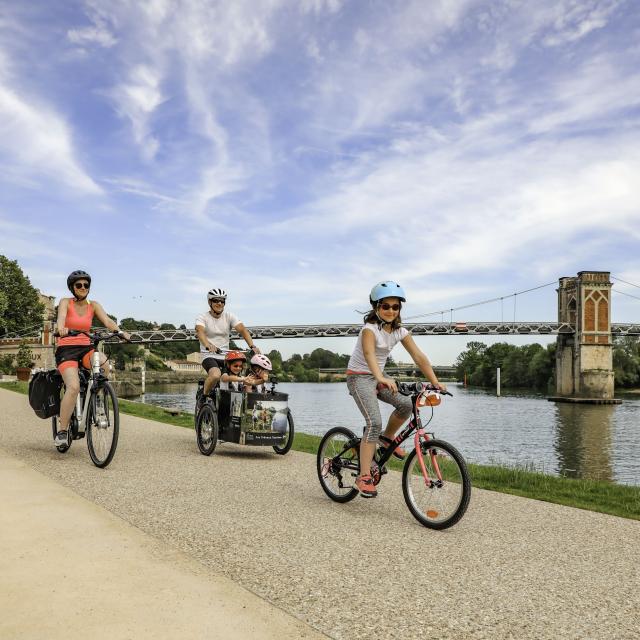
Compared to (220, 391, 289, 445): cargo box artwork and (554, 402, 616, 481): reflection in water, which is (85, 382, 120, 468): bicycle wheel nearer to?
(220, 391, 289, 445): cargo box artwork

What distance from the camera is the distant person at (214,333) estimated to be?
7.86 metres

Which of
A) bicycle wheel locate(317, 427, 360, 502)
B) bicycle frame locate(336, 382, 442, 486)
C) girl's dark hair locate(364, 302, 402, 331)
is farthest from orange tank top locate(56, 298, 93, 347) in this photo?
bicycle frame locate(336, 382, 442, 486)

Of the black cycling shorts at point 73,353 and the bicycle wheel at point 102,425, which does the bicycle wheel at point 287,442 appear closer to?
the bicycle wheel at point 102,425

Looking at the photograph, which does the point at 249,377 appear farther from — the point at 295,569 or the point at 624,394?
the point at 624,394

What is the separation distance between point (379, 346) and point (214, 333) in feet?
12.0

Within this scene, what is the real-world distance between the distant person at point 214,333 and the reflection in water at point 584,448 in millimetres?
10261

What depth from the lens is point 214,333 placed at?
8.09 meters

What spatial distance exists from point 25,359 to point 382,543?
53965mm

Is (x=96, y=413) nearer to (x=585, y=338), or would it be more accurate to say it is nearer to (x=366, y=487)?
(x=366, y=487)

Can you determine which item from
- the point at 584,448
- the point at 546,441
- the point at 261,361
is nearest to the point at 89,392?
the point at 261,361

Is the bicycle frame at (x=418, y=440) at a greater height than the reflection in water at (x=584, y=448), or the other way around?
the bicycle frame at (x=418, y=440)

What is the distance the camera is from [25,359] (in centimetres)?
5278

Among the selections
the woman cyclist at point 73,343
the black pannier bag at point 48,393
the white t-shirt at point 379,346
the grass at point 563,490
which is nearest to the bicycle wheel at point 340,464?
the white t-shirt at point 379,346

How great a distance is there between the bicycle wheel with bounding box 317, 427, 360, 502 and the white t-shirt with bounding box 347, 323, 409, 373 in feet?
1.68
